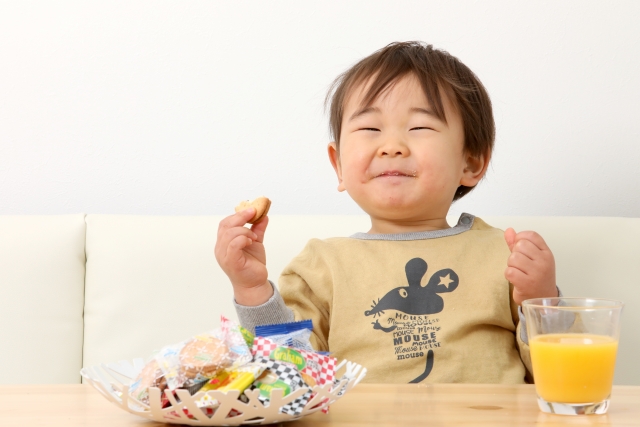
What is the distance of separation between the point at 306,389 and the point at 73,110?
4.22ft

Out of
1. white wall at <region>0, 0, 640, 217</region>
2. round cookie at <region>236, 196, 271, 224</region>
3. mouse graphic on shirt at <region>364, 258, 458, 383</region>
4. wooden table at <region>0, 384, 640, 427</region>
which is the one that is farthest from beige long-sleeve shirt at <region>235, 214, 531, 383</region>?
white wall at <region>0, 0, 640, 217</region>

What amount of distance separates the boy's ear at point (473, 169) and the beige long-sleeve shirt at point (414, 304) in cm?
12

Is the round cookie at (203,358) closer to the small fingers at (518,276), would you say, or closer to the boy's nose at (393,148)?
the small fingers at (518,276)

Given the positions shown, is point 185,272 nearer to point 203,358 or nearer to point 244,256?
point 244,256

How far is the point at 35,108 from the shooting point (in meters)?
1.68

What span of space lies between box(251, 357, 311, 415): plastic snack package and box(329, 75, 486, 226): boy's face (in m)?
0.69

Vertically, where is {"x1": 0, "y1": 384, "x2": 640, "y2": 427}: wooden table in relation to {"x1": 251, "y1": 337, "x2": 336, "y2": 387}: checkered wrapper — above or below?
below

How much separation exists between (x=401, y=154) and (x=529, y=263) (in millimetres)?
322

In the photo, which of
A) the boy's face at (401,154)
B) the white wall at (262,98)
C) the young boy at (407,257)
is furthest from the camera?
the white wall at (262,98)

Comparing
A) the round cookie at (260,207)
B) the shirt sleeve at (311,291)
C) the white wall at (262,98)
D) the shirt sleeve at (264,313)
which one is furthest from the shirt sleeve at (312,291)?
the white wall at (262,98)

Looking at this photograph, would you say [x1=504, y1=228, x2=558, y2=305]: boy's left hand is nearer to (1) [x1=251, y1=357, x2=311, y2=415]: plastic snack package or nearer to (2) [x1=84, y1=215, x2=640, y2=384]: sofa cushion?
(2) [x1=84, y1=215, x2=640, y2=384]: sofa cushion

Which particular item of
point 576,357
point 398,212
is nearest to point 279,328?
point 576,357

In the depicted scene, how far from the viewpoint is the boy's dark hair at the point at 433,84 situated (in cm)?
133

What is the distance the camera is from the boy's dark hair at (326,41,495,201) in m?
1.33
